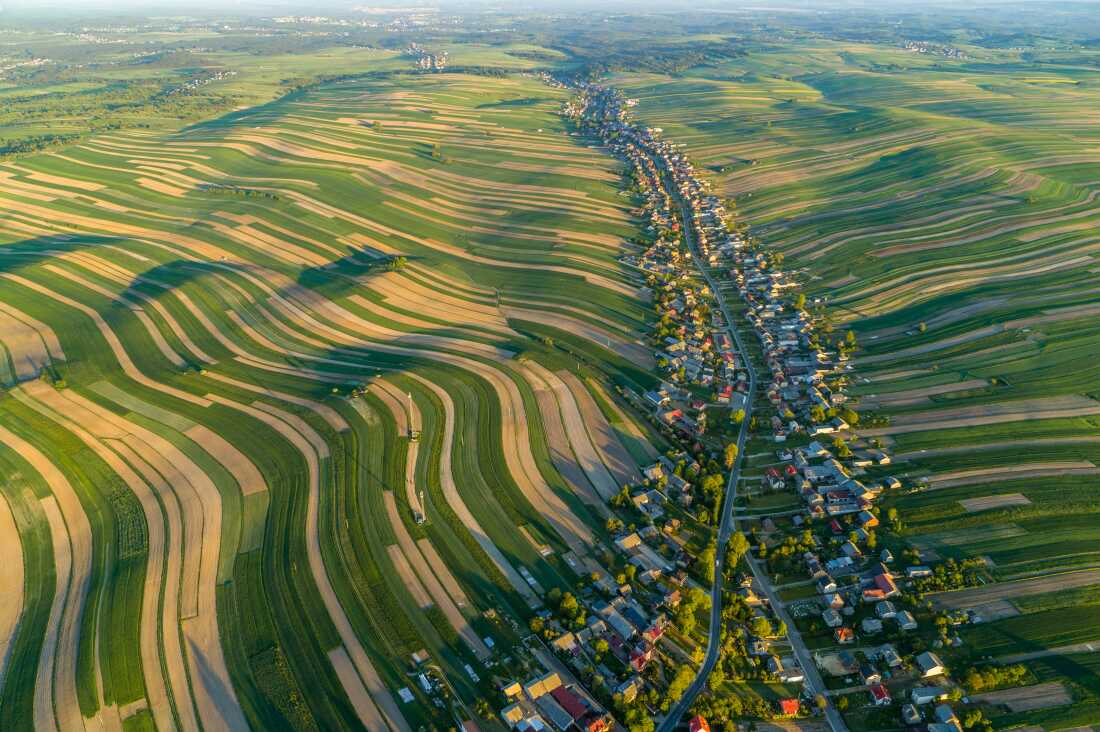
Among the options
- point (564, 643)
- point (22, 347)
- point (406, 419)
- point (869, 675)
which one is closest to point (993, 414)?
point (869, 675)

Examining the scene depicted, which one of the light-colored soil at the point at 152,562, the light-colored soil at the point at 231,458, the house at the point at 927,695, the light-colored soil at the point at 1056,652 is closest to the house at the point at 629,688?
the house at the point at 927,695

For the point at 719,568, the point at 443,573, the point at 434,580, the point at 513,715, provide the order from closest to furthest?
the point at 513,715, the point at 434,580, the point at 443,573, the point at 719,568

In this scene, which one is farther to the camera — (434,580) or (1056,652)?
(434,580)

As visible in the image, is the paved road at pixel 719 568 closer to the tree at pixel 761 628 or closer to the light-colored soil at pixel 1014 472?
the tree at pixel 761 628

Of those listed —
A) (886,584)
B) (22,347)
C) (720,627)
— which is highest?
(22,347)

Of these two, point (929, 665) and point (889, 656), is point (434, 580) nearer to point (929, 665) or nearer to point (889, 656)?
point (889, 656)

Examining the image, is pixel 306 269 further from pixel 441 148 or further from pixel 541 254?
pixel 441 148
